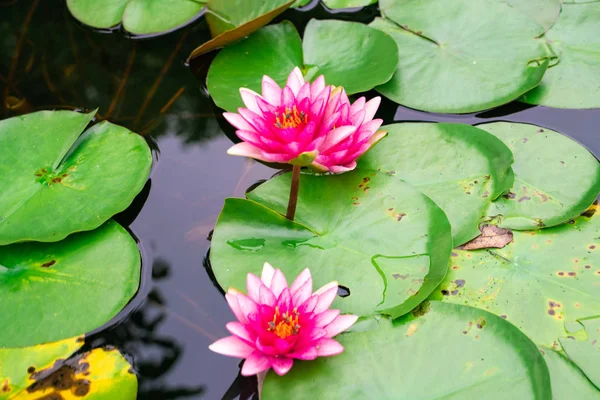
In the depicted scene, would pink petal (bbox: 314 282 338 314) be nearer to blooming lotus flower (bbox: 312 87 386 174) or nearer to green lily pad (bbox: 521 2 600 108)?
blooming lotus flower (bbox: 312 87 386 174)

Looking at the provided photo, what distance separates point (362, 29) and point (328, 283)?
5.18ft

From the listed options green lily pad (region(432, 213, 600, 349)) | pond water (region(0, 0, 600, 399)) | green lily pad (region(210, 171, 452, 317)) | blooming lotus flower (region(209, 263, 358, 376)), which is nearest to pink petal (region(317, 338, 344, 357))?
blooming lotus flower (region(209, 263, 358, 376))

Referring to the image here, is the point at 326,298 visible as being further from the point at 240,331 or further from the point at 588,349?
the point at 588,349

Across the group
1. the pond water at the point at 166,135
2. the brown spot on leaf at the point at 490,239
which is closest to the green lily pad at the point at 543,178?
the brown spot on leaf at the point at 490,239

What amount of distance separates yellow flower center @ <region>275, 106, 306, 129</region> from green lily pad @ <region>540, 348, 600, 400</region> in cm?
122

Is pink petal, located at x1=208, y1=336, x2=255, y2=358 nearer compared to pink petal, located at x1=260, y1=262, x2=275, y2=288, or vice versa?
pink petal, located at x1=208, y1=336, x2=255, y2=358

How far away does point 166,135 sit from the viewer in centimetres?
278

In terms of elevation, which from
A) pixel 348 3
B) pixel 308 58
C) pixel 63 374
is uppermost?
pixel 348 3

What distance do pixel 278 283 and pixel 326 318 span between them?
210mm

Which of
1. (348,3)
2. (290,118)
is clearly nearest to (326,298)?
(290,118)

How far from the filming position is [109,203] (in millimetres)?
2283

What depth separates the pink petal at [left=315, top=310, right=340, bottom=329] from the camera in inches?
72.3

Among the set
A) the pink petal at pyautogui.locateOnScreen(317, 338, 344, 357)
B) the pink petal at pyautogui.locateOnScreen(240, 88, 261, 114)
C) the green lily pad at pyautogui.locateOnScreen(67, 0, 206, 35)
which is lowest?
the pink petal at pyautogui.locateOnScreen(317, 338, 344, 357)

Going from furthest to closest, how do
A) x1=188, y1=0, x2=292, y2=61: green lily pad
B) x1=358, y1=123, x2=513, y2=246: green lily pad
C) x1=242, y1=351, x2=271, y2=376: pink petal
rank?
x1=188, y1=0, x2=292, y2=61: green lily pad → x1=358, y1=123, x2=513, y2=246: green lily pad → x1=242, y1=351, x2=271, y2=376: pink petal
